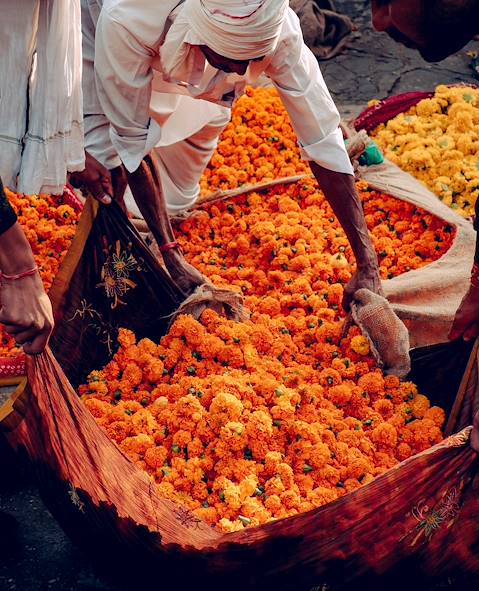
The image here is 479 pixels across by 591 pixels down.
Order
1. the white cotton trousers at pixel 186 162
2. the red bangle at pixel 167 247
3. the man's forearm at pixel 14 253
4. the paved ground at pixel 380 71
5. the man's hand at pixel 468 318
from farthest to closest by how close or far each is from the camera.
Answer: the paved ground at pixel 380 71 → the white cotton trousers at pixel 186 162 → the red bangle at pixel 167 247 → the man's hand at pixel 468 318 → the man's forearm at pixel 14 253

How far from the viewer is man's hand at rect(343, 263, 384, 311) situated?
3.32m

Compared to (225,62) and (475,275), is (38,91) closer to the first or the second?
(225,62)

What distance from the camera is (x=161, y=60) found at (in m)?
3.07

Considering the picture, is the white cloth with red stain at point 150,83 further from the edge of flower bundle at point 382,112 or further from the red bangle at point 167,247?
the edge of flower bundle at point 382,112

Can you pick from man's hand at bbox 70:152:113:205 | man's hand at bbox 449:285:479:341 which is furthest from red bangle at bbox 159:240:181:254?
man's hand at bbox 449:285:479:341

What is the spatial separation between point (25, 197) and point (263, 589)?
2.26 meters

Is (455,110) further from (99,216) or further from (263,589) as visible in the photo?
(263,589)

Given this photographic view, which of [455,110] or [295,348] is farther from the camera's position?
[455,110]

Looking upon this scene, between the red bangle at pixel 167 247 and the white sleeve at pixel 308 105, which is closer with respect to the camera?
the white sleeve at pixel 308 105

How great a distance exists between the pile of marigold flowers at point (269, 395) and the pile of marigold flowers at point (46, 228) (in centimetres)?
62

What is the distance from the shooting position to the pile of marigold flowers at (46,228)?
3.67 m

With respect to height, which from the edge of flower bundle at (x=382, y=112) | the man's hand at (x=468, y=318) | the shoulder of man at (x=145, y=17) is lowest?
the edge of flower bundle at (x=382, y=112)

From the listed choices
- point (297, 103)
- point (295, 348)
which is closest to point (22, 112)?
point (297, 103)

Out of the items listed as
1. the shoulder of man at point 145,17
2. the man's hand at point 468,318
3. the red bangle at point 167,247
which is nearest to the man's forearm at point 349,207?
the man's hand at point 468,318
